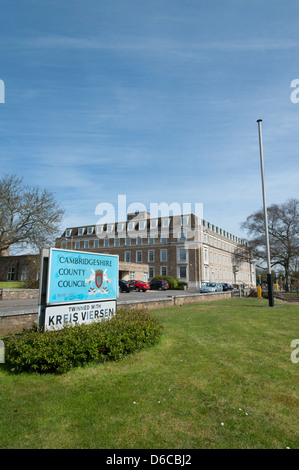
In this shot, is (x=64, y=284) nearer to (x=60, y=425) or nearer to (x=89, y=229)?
(x=60, y=425)

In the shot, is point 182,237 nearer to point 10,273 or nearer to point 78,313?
point 10,273

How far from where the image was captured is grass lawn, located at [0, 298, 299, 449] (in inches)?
A: 142

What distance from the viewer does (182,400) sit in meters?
4.60

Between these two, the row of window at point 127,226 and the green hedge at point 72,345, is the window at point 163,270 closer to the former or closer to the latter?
the row of window at point 127,226

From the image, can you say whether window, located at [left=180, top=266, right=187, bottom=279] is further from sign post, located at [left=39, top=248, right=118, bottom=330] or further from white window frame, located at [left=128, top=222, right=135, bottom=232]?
sign post, located at [left=39, top=248, right=118, bottom=330]

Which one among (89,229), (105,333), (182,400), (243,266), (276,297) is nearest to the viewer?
(182,400)

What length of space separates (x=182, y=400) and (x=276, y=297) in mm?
31138

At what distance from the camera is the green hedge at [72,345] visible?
5664mm

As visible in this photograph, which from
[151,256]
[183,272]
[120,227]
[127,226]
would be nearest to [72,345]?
[183,272]

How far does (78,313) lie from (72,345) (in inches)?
66.0

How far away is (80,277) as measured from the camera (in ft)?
25.5

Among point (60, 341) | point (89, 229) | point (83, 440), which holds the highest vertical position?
point (89, 229)

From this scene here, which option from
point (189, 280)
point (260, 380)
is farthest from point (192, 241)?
point (260, 380)

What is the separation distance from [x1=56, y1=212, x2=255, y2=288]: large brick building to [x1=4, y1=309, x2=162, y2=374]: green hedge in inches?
1599
